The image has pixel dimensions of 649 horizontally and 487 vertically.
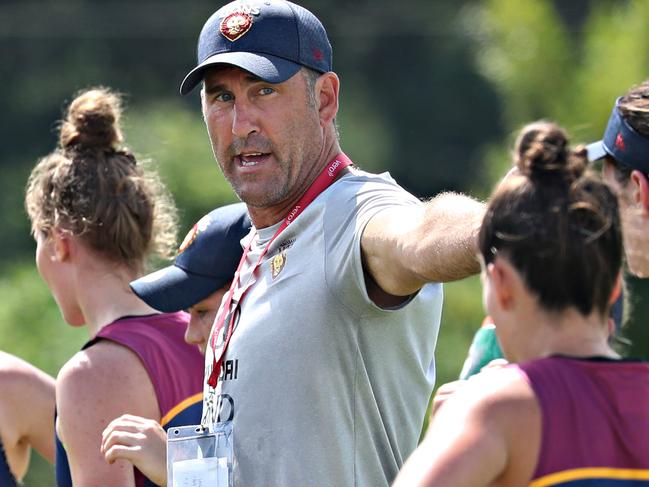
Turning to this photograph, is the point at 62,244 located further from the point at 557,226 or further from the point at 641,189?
the point at 557,226

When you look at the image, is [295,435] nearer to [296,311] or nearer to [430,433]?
[296,311]

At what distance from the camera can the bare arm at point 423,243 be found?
9.29 ft

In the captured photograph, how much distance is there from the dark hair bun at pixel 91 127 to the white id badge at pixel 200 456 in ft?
3.85

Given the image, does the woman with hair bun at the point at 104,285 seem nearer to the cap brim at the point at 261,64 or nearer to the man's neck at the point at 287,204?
the man's neck at the point at 287,204

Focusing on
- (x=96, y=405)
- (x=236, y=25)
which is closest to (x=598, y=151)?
(x=236, y=25)

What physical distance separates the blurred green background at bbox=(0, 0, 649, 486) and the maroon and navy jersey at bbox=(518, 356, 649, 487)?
9559mm

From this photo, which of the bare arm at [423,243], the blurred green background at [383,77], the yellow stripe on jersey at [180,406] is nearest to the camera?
the bare arm at [423,243]

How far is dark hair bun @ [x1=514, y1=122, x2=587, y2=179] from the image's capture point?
248cm

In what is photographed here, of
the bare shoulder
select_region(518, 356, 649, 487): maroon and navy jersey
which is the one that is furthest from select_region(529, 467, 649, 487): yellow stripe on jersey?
the bare shoulder

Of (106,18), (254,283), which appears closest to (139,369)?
(254,283)

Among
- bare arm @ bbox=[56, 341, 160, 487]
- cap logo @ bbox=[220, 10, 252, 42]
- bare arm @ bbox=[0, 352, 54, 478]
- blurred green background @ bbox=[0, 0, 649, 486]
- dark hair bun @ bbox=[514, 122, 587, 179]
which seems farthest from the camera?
blurred green background @ bbox=[0, 0, 649, 486]

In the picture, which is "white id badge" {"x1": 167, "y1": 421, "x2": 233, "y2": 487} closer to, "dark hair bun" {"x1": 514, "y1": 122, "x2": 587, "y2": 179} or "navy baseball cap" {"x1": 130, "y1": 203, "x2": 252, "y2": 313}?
"navy baseball cap" {"x1": 130, "y1": 203, "x2": 252, "y2": 313}

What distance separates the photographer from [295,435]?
314 centimetres

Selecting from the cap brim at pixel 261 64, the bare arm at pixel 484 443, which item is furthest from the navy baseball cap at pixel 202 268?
the bare arm at pixel 484 443
